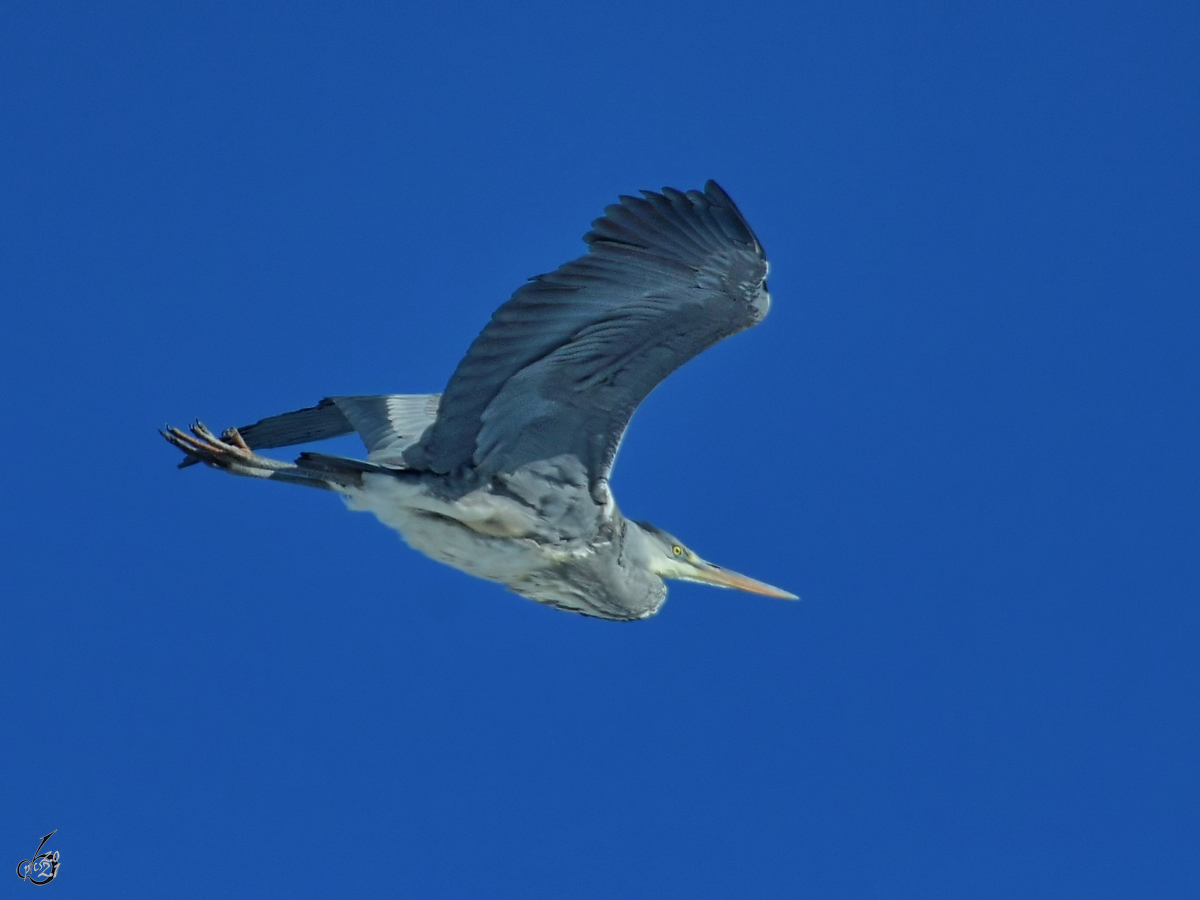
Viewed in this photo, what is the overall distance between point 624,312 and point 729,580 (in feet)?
10.4

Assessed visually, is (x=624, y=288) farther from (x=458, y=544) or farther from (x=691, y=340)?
(x=458, y=544)

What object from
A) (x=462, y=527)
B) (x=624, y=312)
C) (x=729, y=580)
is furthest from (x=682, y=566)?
(x=624, y=312)

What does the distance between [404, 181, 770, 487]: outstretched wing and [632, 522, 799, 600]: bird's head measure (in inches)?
67.5

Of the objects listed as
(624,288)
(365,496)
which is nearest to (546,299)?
(624,288)

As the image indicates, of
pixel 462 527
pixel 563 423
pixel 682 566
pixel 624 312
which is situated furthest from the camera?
pixel 682 566

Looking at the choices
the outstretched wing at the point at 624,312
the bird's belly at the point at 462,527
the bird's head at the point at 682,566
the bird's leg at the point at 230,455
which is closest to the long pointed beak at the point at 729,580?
the bird's head at the point at 682,566

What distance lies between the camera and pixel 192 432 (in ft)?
28.8

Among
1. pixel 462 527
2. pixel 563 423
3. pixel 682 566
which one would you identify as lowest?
pixel 462 527

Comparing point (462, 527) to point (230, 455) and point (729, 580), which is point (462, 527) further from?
point (729, 580)

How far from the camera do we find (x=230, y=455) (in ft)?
28.6

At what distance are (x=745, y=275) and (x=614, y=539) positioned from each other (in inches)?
79.8

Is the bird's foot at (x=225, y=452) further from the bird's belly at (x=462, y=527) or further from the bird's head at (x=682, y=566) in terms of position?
the bird's head at (x=682, y=566)

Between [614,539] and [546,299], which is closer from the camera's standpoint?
[546,299]

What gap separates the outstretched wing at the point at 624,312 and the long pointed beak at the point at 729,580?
7.66ft
